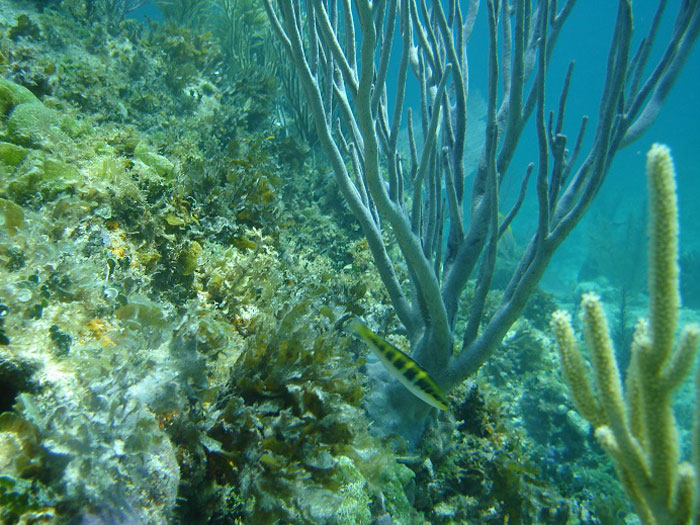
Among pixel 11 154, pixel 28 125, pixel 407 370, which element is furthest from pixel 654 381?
pixel 28 125

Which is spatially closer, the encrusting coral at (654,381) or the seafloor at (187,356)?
the encrusting coral at (654,381)

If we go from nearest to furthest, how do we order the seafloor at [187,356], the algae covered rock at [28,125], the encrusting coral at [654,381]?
the encrusting coral at [654,381] → the seafloor at [187,356] → the algae covered rock at [28,125]

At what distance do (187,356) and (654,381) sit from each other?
6.41 feet

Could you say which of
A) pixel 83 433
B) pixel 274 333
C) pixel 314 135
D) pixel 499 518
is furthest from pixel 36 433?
pixel 314 135

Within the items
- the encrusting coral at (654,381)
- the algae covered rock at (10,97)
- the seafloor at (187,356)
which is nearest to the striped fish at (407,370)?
the seafloor at (187,356)

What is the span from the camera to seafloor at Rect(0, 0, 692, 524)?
1.38 m

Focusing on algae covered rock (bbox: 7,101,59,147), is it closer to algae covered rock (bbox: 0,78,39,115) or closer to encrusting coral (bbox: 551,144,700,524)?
algae covered rock (bbox: 0,78,39,115)

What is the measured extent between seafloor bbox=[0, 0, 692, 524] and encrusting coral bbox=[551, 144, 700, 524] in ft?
4.17

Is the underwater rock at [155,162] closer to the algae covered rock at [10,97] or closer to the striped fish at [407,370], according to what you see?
the algae covered rock at [10,97]

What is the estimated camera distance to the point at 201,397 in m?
1.83

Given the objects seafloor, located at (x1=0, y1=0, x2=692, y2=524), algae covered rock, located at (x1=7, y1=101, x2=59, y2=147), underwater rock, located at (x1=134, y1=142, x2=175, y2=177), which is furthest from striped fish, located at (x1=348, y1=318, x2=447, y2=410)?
algae covered rock, located at (x1=7, y1=101, x2=59, y2=147)

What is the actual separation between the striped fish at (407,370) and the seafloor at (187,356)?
27 cm

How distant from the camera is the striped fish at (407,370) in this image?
2094 mm

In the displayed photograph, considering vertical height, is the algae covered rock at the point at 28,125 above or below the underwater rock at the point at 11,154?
above
